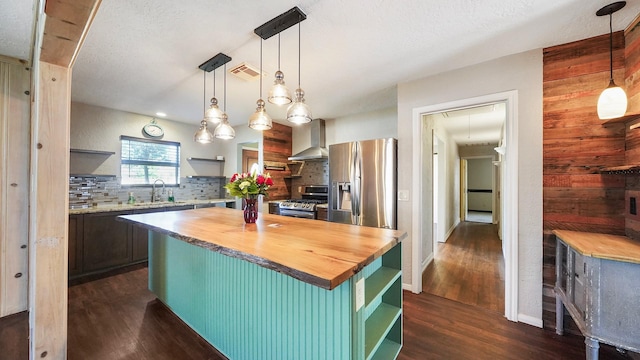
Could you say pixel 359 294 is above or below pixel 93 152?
below

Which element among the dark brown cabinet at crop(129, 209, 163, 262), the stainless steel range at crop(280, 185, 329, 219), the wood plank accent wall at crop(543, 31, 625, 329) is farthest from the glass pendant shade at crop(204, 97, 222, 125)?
the wood plank accent wall at crop(543, 31, 625, 329)

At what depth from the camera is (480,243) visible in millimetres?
4676

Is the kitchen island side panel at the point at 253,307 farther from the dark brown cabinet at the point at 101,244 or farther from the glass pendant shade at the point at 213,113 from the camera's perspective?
the dark brown cabinet at the point at 101,244

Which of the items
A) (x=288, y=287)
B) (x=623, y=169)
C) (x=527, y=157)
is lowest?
(x=288, y=287)

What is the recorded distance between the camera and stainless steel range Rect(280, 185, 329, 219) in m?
3.96

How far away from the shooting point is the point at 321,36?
1.90 metres

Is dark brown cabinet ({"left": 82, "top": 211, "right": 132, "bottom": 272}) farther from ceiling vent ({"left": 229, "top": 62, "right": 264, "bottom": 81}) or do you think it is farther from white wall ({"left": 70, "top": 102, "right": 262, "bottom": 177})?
ceiling vent ({"left": 229, "top": 62, "right": 264, "bottom": 81})

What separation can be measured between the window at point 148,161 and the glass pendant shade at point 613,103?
5.53m

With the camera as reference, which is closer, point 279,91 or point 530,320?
point 279,91

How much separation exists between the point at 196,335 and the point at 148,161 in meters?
3.42

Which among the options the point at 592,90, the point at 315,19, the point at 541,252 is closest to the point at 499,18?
the point at 592,90

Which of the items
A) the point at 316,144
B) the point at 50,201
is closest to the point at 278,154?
the point at 316,144

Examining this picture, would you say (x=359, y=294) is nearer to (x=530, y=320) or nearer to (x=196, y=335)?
(x=196, y=335)

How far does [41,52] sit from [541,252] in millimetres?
3703
